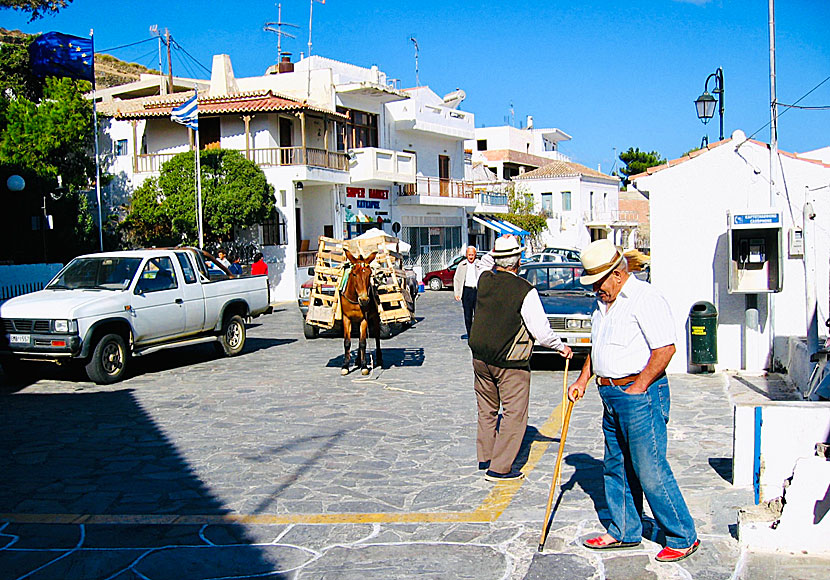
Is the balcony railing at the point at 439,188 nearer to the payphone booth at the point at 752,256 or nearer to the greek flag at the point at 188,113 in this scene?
the greek flag at the point at 188,113

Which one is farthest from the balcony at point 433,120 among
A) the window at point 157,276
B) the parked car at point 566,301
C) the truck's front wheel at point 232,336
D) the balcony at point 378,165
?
the window at point 157,276

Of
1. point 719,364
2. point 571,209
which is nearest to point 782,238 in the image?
point 719,364

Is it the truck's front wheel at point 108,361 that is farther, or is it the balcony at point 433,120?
the balcony at point 433,120

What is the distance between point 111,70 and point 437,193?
5069cm

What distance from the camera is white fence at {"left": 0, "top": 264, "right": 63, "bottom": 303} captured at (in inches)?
747

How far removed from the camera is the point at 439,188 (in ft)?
144

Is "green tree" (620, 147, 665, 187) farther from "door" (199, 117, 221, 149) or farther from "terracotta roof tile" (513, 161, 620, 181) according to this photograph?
"door" (199, 117, 221, 149)

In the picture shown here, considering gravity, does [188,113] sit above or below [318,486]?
above

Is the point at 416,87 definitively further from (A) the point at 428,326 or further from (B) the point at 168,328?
(B) the point at 168,328

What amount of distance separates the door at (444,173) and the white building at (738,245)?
104 ft

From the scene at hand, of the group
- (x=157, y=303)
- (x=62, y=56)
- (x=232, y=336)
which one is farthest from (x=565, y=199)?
(x=157, y=303)

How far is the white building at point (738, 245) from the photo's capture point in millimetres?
11766

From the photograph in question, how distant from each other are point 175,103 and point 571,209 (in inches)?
1453

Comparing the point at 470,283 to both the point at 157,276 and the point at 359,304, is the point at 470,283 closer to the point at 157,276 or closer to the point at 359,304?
the point at 359,304
